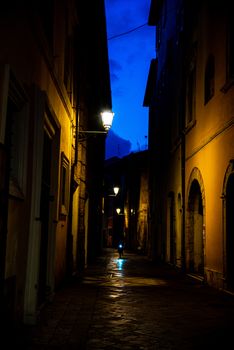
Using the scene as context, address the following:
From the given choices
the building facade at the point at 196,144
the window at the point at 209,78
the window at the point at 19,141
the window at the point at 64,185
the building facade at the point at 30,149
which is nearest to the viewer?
the building facade at the point at 30,149

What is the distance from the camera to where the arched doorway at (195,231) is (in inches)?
691

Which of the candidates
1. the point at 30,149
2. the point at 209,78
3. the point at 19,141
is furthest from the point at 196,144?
the point at 19,141

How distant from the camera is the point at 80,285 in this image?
12852 mm

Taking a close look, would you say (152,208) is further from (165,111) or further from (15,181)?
(15,181)

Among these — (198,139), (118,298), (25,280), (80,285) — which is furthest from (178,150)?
(25,280)

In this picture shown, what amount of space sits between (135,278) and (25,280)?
9295 mm

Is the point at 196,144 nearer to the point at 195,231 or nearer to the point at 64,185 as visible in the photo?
the point at 195,231

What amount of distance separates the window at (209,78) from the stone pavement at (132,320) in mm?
5645

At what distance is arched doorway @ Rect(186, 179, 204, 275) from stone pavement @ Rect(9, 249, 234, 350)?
15.4 feet

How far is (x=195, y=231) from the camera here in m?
17.7

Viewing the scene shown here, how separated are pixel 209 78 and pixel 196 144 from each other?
2330mm

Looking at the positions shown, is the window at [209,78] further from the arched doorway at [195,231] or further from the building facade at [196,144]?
the arched doorway at [195,231]

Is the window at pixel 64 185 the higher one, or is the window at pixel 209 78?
the window at pixel 209 78

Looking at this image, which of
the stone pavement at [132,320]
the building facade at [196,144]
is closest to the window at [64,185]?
the stone pavement at [132,320]
